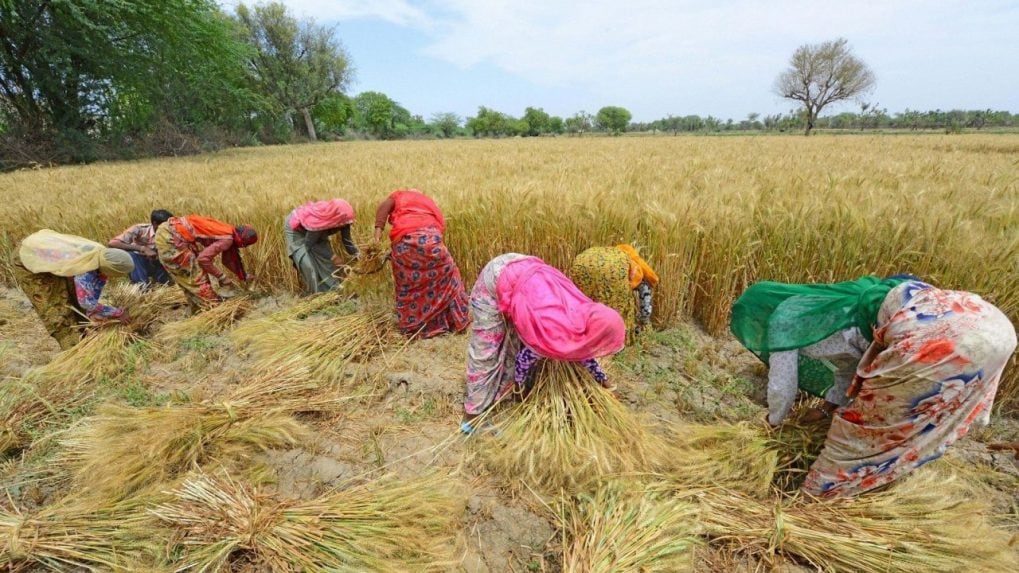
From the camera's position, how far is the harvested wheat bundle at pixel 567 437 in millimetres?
1984

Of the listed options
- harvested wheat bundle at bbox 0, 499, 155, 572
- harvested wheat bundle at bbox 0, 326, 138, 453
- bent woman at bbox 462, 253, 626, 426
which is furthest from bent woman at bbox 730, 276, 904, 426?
harvested wheat bundle at bbox 0, 326, 138, 453

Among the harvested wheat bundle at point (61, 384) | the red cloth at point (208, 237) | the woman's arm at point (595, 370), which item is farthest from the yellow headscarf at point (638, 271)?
the harvested wheat bundle at point (61, 384)

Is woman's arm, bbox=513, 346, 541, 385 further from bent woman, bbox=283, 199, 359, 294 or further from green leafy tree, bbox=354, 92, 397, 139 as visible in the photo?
green leafy tree, bbox=354, 92, 397, 139

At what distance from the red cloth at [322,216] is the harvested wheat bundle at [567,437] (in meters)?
2.54

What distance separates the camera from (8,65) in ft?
43.4

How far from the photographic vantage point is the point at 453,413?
260 cm

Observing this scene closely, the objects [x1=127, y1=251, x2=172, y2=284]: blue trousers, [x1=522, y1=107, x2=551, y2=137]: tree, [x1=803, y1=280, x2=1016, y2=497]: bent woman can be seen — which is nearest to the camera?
[x1=803, y1=280, x2=1016, y2=497]: bent woman

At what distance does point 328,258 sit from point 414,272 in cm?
148

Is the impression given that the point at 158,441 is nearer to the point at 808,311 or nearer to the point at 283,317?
the point at 283,317

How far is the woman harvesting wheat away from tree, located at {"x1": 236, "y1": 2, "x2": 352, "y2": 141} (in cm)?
4247

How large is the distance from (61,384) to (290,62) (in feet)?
139

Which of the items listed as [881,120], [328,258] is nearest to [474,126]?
[881,120]

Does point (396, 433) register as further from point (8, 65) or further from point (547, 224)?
point (8, 65)

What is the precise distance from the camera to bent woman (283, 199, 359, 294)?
3836 millimetres
